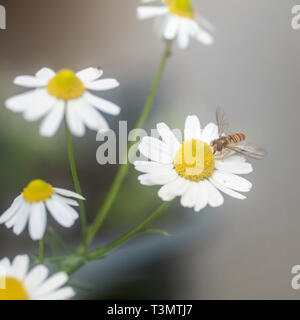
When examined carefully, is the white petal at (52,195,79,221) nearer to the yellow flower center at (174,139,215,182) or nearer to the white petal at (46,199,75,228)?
the white petal at (46,199,75,228)

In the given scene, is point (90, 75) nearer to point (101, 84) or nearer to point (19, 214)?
point (101, 84)

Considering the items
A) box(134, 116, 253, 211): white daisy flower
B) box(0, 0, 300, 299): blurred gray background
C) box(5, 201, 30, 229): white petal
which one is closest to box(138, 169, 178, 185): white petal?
box(134, 116, 253, 211): white daisy flower

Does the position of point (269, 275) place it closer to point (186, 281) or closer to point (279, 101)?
point (186, 281)

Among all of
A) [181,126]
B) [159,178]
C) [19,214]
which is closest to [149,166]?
A: [159,178]

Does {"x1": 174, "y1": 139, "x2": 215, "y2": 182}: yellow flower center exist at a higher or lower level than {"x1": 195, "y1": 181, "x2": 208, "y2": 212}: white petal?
higher

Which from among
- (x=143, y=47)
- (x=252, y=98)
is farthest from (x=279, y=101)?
(x=143, y=47)

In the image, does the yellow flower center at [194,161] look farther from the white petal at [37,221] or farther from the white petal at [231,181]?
the white petal at [37,221]
